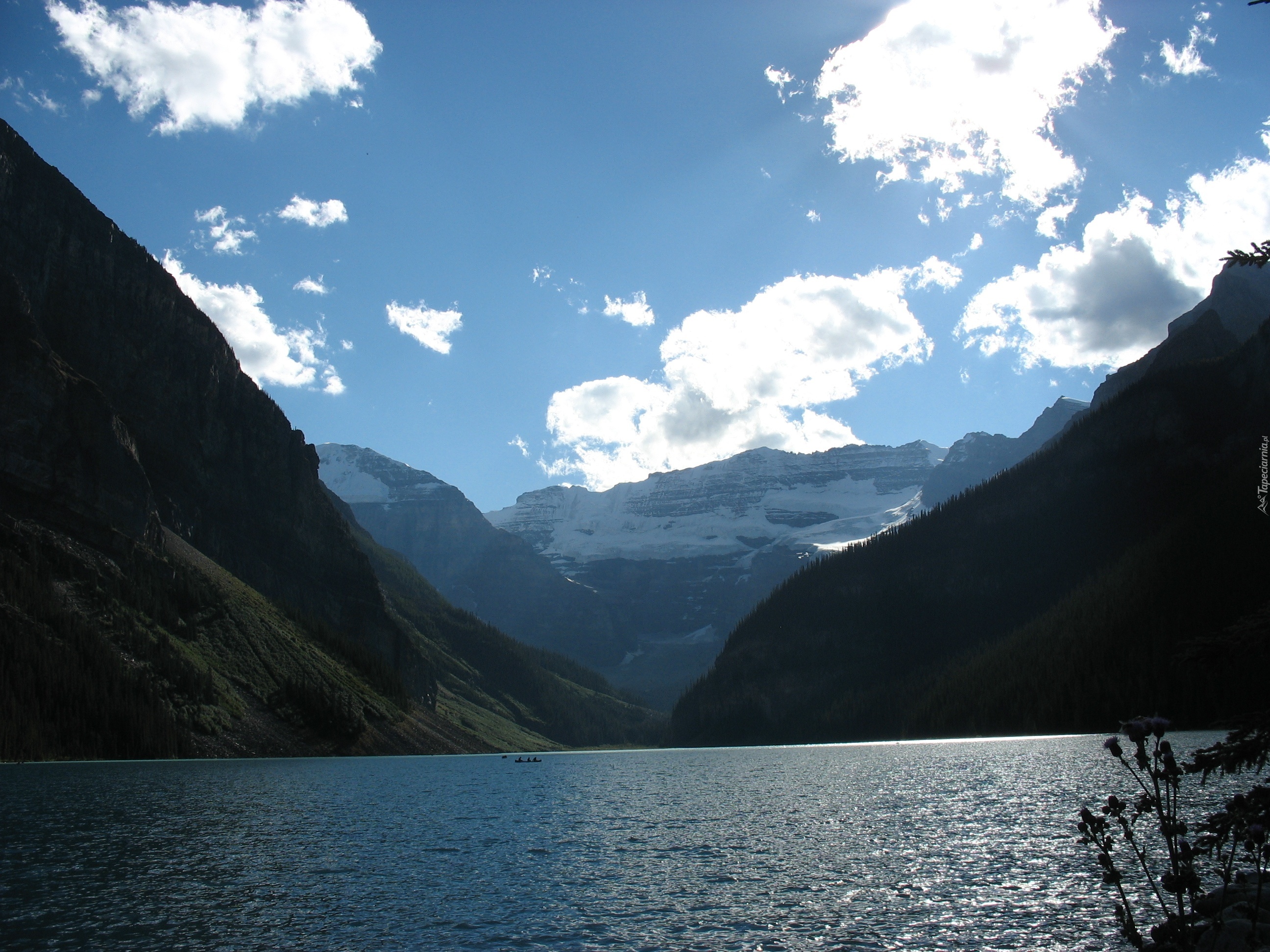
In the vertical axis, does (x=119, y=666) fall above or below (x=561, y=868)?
above

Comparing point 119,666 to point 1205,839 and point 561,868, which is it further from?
point 1205,839

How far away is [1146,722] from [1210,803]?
58.0 m

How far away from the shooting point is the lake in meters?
35.6

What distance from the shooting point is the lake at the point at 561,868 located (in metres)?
35.6

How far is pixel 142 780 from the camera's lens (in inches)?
4181

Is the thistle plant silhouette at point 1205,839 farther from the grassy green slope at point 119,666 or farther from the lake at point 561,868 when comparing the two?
the grassy green slope at point 119,666

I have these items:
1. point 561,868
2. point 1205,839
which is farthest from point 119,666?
point 1205,839

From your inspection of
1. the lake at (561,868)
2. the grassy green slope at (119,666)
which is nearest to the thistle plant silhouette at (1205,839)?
the lake at (561,868)

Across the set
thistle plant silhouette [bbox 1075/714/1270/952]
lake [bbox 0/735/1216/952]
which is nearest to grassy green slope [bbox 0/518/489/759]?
lake [bbox 0/735/1216/952]

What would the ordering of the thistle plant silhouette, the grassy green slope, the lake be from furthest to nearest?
the grassy green slope
the lake
the thistle plant silhouette

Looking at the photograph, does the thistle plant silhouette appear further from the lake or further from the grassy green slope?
the grassy green slope

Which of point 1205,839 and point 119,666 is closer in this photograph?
point 1205,839

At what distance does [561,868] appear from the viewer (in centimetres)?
5216

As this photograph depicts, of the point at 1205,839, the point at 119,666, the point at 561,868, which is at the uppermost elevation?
the point at 119,666
